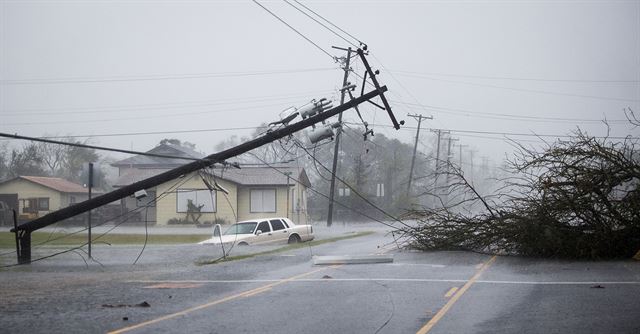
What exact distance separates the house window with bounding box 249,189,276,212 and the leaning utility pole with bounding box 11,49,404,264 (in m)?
32.9

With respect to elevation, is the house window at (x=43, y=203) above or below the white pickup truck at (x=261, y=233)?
above

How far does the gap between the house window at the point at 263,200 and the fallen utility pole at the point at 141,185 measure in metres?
33.1

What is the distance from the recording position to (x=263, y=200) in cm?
5328

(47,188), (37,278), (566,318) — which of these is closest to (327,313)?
(566,318)

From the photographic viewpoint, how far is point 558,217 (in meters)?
17.1

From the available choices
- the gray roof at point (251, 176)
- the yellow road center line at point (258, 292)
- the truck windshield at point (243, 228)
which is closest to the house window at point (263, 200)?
the gray roof at point (251, 176)

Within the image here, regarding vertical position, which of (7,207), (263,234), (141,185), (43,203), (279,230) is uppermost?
(141,185)

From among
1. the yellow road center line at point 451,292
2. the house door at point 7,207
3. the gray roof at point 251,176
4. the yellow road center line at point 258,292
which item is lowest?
the yellow road center line at point 451,292

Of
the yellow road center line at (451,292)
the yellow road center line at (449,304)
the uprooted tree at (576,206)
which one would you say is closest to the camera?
the yellow road center line at (449,304)

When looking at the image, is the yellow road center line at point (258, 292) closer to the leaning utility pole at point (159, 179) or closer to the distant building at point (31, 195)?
the leaning utility pole at point (159, 179)

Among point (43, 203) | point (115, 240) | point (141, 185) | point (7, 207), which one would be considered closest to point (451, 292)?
point (141, 185)

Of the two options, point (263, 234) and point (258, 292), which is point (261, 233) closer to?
point (263, 234)

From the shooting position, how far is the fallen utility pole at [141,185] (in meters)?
18.5

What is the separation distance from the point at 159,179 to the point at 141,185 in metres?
0.57
